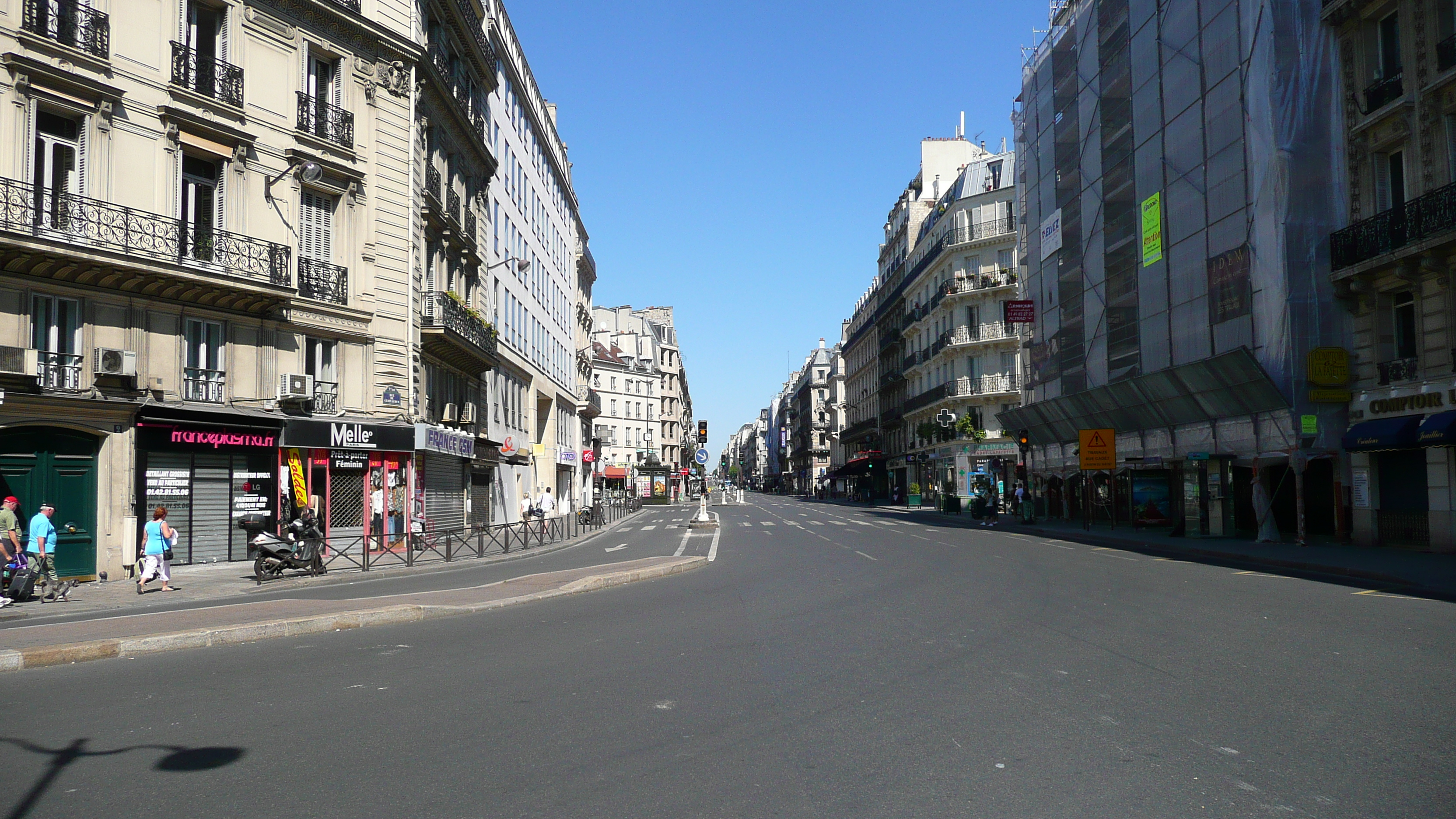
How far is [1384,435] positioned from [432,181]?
25901mm

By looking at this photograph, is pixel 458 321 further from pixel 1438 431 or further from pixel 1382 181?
pixel 1438 431

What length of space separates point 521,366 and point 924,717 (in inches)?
1531

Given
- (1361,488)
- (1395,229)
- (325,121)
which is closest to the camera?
(1395,229)

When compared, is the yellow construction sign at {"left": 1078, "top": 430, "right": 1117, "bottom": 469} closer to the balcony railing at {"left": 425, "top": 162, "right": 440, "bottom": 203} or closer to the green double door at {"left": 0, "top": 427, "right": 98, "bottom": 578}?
the balcony railing at {"left": 425, "top": 162, "right": 440, "bottom": 203}

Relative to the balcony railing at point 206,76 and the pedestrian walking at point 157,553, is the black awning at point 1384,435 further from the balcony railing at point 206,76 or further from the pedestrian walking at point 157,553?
the balcony railing at point 206,76

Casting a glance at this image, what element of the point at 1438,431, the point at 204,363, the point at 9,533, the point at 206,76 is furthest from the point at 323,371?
the point at 1438,431

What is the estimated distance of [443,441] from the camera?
27812 mm

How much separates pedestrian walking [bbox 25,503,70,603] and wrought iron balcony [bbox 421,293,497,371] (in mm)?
12524

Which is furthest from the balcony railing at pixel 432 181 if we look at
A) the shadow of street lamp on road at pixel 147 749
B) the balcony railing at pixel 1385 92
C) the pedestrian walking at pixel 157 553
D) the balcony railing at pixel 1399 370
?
the balcony railing at pixel 1399 370

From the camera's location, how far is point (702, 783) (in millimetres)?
5074

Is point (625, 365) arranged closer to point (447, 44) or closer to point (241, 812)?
point (447, 44)

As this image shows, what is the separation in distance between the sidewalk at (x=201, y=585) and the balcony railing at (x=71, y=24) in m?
10.5

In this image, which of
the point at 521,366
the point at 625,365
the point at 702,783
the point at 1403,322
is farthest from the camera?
the point at 625,365

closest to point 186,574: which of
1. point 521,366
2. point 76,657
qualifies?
point 76,657
